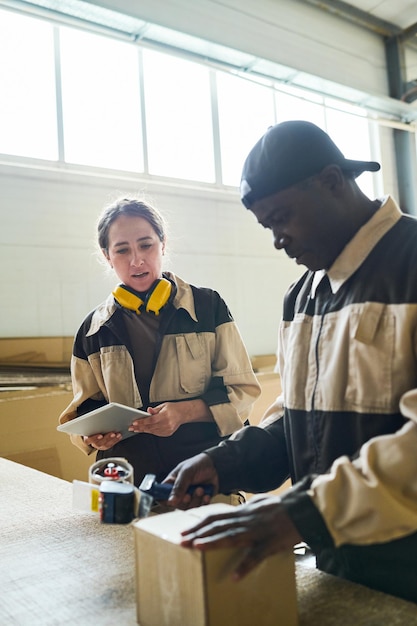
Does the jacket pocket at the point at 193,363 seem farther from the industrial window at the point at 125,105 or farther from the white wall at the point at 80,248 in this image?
the industrial window at the point at 125,105

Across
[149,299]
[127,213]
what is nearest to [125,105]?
[127,213]

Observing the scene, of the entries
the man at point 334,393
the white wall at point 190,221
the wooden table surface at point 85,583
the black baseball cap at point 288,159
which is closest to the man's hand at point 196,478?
the man at point 334,393

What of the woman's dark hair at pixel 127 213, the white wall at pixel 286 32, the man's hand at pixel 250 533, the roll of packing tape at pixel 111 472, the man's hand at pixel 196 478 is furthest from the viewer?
the white wall at pixel 286 32

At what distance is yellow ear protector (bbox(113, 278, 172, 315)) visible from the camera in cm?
164

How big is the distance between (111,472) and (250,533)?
61 centimetres

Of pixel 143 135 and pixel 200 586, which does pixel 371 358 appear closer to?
pixel 200 586

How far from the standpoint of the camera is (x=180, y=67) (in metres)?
3.82

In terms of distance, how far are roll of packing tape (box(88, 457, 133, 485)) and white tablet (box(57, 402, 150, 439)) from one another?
113 mm

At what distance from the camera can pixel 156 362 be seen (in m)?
1.62

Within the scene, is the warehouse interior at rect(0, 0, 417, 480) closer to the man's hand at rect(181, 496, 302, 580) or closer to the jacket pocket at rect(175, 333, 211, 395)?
the jacket pocket at rect(175, 333, 211, 395)

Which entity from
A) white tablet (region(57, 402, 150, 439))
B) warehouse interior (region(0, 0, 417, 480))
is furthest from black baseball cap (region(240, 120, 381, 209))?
warehouse interior (region(0, 0, 417, 480))

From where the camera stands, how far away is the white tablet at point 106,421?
134 cm

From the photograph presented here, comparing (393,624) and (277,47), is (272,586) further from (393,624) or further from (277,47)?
(277,47)

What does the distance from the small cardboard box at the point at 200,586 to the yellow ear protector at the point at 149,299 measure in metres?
0.88
